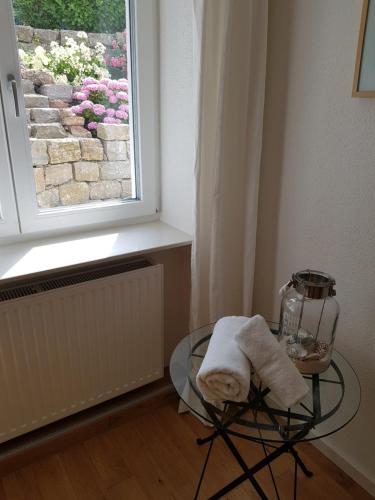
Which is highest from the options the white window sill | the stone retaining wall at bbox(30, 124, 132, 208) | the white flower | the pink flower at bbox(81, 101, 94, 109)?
the white flower

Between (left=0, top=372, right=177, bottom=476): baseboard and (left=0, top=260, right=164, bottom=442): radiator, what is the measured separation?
0.10 m

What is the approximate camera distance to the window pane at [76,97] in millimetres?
1470

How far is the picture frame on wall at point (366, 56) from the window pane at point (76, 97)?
0.96m

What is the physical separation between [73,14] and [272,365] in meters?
1.46

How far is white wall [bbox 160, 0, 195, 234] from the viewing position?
5.14 ft

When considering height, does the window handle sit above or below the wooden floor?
above

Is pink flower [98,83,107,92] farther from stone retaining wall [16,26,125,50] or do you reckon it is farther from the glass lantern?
the glass lantern

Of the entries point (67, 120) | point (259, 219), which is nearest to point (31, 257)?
point (67, 120)

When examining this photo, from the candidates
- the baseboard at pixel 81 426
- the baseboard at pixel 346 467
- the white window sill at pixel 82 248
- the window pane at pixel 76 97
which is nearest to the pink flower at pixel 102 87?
the window pane at pixel 76 97

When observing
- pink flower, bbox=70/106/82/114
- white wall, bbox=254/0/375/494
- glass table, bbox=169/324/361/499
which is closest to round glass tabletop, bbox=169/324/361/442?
glass table, bbox=169/324/361/499

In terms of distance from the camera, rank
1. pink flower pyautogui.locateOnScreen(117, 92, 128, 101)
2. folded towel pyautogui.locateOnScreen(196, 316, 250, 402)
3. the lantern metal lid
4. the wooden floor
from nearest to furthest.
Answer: folded towel pyautogui.locateOnScreen(196, 316, 250, 402), the lantern metal lid, the wooden floor, pink flower pyautogui.locateOnScreen(117, 92, 128, 101)

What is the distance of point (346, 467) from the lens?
59.7 inches

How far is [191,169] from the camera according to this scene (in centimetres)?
166

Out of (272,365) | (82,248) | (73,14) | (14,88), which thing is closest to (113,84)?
(73,14)
